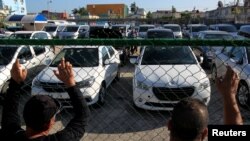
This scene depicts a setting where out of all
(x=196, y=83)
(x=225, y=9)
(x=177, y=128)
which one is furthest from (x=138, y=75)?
(x=225, y=9)

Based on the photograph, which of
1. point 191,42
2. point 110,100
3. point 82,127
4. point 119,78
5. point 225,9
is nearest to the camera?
point 82,127

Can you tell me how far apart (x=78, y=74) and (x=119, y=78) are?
3421 mm

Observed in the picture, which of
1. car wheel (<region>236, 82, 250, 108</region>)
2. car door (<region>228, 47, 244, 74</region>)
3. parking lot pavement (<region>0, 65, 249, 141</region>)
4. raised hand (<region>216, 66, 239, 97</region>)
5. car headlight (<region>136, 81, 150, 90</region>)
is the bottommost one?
parking lot pavement (<region>0, 65, 249, 141</region>)

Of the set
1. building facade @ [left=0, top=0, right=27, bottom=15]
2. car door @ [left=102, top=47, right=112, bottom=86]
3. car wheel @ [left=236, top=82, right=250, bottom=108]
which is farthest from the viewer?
building facade @ [left=0, top=0, right=27, bottom=15]

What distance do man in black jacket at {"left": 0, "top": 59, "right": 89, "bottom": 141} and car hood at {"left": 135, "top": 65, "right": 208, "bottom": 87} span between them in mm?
4520

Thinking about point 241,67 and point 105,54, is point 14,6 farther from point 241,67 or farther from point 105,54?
point 241,67

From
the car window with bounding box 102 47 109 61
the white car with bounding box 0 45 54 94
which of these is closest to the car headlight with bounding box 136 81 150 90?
the car window with bounding box 102 47 109 61

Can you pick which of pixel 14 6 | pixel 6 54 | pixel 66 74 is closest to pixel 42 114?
pixel 66 74

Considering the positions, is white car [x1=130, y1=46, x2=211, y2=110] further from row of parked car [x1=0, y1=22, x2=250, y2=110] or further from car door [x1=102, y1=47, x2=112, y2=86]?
car door [x1=102, y1=47, x2=112, y2=86]

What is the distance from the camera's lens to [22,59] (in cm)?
923

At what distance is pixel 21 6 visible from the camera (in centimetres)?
8056

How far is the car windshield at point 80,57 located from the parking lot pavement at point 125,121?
107 cm

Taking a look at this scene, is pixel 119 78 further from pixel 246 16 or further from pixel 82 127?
pixel 246 16

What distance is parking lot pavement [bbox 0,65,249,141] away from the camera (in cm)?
646
